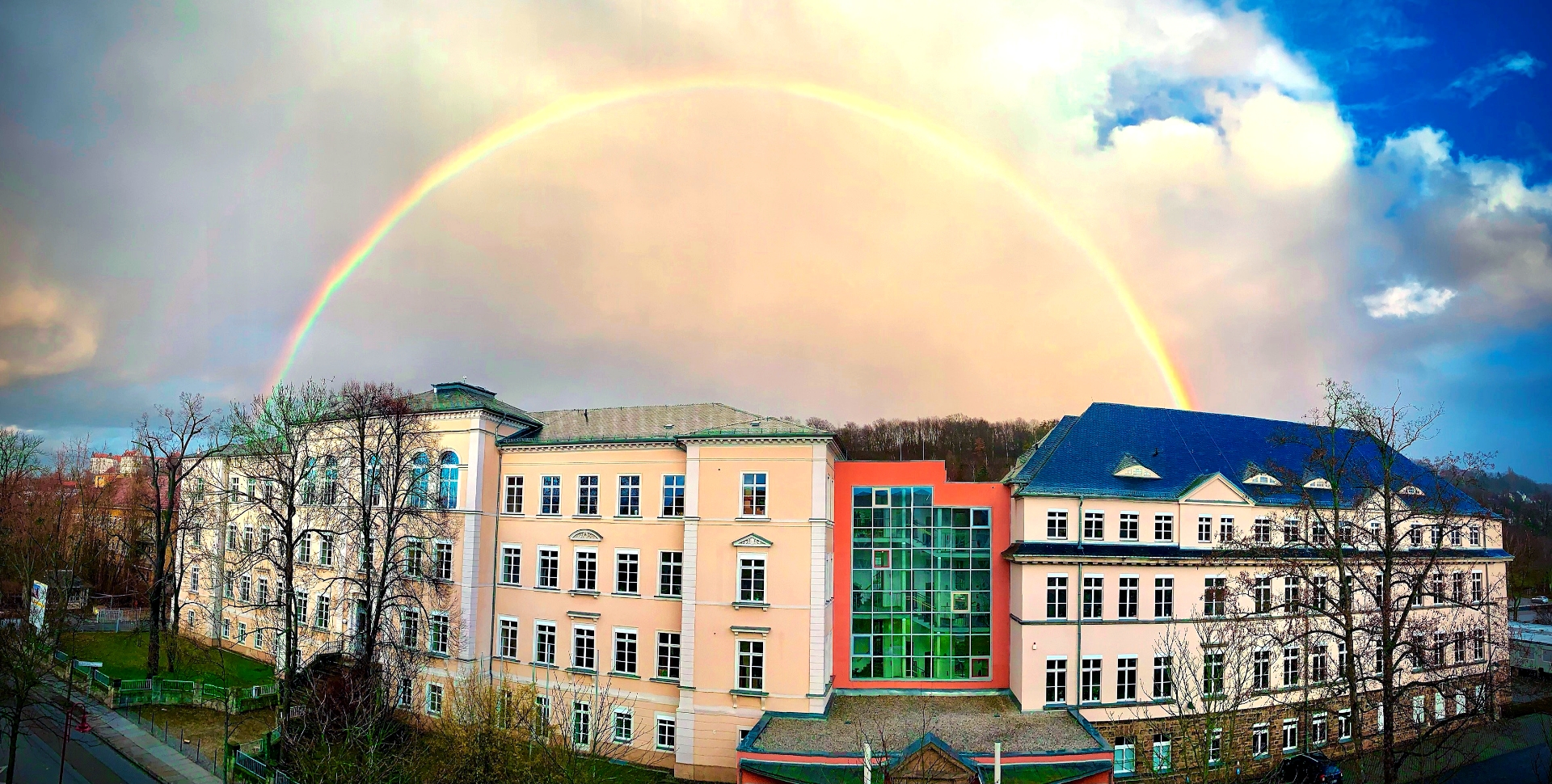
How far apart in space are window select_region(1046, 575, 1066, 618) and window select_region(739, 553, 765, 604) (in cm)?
1266

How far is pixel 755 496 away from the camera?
3412 cm

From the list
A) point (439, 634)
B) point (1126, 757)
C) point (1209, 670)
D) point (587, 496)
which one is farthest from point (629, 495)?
point (1209, 670)

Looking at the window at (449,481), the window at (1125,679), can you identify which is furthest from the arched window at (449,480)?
the window at (1125,679)

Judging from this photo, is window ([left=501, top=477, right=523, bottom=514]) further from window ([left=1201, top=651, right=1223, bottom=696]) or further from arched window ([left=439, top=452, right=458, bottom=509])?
window ([left=1201, top=651, right=1223, bottom=696])

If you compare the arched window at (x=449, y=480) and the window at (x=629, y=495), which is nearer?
the window at (x=629, y=495)

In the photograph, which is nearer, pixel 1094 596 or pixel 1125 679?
pixel 1125 679

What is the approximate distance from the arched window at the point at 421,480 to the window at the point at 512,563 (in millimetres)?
4402

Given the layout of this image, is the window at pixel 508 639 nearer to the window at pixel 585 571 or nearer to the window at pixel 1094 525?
the window at pixel 585 571

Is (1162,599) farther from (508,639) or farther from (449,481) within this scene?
(449,481)

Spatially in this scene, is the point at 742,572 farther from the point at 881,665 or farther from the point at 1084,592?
the point at 1084,592

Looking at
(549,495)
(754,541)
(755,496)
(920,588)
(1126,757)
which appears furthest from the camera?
(549,495)

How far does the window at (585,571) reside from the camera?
1459 inches

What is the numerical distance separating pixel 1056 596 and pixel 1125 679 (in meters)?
4.68

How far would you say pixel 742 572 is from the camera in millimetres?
34031
